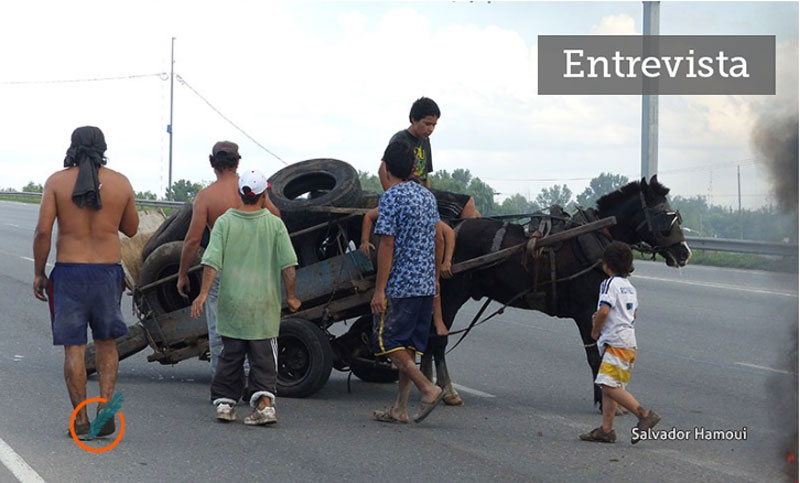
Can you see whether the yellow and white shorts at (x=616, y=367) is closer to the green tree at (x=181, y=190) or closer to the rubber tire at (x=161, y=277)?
the rubber tire at (x=161, y=277)

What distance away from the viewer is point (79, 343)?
8.27 metres

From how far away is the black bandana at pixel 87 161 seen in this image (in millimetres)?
8172

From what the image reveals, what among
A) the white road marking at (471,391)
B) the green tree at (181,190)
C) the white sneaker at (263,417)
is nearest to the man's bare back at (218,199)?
the white sneaker at (263,417)

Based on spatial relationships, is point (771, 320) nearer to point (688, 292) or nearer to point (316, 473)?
point (316, 473)

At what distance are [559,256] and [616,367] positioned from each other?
70.9 inches

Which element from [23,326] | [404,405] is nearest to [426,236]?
[404,405]

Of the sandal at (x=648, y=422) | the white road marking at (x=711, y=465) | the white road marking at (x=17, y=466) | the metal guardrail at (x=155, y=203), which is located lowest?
the white road marking at (x=17, y=466)

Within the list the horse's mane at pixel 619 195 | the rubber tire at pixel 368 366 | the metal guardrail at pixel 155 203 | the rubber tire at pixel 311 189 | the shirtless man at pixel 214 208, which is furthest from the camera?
the metal guardrail at pixel 155 203

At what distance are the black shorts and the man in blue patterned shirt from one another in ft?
4.94

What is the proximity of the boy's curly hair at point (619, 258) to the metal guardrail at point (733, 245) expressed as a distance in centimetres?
82

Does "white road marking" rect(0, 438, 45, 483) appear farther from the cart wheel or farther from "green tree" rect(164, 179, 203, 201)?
"green tree" rect(164, 179, 203, 201)

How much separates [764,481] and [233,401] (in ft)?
12.6

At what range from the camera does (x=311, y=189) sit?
10867 mm

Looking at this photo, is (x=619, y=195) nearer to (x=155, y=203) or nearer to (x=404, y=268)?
(x=404, y=268)
